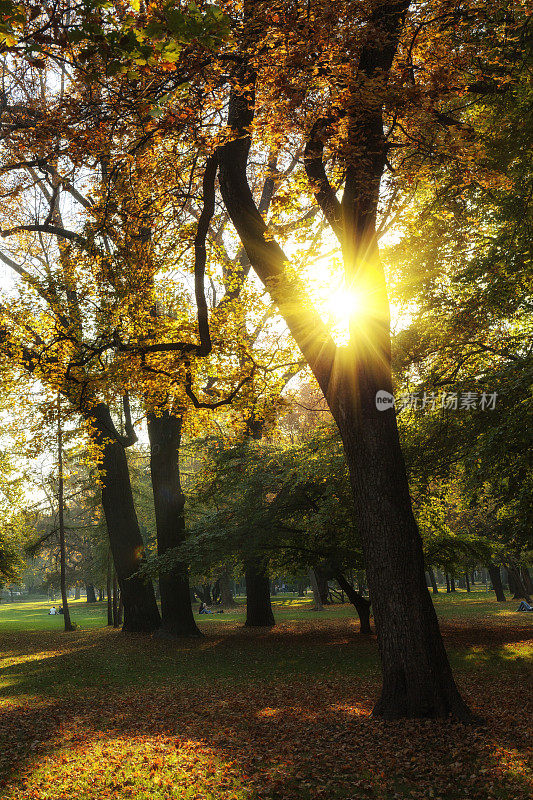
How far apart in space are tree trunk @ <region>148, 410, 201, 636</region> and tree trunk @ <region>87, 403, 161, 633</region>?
3.69ft

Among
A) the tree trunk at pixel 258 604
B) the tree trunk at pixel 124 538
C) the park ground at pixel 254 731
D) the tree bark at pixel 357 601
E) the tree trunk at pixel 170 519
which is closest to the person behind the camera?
the park ground at pixel 254 731

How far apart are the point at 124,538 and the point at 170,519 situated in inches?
85.1

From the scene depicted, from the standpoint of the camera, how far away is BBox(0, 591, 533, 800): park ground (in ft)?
17.1

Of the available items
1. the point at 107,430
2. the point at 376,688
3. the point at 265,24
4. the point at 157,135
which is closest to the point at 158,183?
the point at 157,135

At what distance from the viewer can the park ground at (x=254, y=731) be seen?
5203 millimetres

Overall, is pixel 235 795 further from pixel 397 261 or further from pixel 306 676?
pixel 397 261

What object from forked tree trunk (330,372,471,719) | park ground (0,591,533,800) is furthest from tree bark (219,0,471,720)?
park ground (0,591,533,800)

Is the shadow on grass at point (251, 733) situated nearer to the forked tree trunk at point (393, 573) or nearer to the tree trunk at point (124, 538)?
the forked tree trunk at point (393, 573)

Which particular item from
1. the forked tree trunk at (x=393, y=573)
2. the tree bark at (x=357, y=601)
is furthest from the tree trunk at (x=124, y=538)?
the forked tree trunk at (x=393, y=573)

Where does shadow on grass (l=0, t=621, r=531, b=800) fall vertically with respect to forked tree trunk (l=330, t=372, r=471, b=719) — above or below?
below

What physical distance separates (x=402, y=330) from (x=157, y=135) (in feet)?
26.7

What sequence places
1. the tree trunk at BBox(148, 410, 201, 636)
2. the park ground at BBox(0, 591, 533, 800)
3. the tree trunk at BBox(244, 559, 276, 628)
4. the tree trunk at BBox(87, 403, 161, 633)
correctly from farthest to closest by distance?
the tree trunk at BBox(244, 559, 276, 628)
the tree trunk at BBox(87, 403, 161, 633)
the tree trunk at BBox(148, 410, 201, 636)
the park ground at BBox(0, 591, 533, 800)

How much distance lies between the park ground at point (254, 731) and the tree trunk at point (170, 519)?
11.7ft

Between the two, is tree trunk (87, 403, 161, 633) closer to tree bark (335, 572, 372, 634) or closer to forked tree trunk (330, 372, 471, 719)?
tree bark (335, 572, 372, 634)
